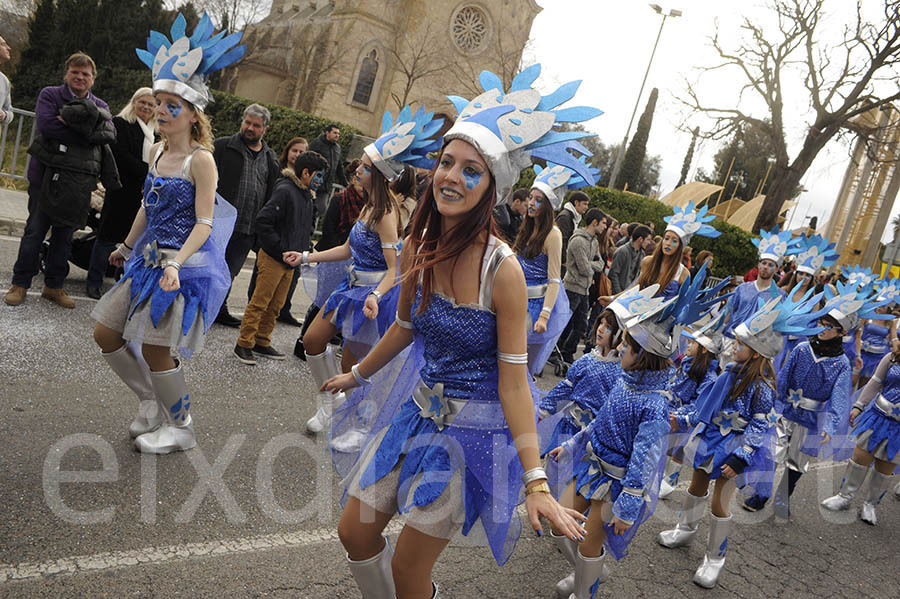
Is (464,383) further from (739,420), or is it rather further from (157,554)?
(739,420)

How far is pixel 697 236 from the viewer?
23.0 meters

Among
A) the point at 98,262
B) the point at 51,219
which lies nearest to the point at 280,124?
the point at 98,262

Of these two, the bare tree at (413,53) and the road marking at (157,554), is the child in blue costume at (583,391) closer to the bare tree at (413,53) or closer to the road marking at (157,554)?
the road marking at (157,554)

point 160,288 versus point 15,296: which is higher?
point 160,288


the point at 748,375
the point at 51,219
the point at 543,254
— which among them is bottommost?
the point at 51,219

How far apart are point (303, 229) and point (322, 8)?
34.3m

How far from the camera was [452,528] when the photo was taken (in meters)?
2.50

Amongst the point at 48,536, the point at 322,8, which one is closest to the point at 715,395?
the point at 48,536

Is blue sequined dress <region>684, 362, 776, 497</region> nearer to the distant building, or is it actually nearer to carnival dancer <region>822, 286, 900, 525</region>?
carnival dancer <region>822, 286, 900, 525</region>

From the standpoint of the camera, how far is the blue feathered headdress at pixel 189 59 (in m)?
3.86

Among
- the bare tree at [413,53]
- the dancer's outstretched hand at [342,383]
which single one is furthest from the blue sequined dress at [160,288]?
the bare tree at [413,53]

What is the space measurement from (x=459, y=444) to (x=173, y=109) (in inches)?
101

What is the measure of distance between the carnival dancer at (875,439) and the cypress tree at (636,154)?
34.1 meters

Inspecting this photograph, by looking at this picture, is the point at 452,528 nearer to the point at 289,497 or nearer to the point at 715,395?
the point at 289,497
